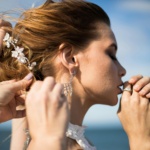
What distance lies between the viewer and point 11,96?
225 centimetres

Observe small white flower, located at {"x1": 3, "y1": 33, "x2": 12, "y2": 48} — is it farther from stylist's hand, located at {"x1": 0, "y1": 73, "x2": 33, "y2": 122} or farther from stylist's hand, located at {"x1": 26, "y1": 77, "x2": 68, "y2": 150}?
stylist's hand, located at {"x1": 26, "y1": 77, "x2": 68, "y2": 150}

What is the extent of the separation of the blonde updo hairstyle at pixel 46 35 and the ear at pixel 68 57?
0.10 ft

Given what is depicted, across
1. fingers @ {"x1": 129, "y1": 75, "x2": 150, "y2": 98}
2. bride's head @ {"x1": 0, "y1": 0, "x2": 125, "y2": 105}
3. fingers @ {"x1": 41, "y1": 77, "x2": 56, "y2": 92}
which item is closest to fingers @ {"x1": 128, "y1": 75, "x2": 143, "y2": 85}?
fingers @ {"x1": 129, "y1": 75, "x2": 150, "y2": 98}

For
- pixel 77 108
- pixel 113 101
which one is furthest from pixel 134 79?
pixel 77 108

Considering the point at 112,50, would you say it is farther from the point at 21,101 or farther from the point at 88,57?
the point at 21,101

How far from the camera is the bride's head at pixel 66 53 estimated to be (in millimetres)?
2598

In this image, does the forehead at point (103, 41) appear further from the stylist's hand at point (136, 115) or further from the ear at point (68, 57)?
the stylist's hand at point (136, 115)

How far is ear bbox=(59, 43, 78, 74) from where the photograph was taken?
259 cm

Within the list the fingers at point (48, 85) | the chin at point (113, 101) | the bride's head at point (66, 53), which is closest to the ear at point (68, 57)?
the bride's head at point (66, 53)

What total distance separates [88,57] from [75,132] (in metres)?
0.51

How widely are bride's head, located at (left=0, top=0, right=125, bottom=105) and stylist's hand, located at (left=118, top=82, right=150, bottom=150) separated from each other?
113mm

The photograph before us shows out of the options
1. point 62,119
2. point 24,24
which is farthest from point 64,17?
point 62,119

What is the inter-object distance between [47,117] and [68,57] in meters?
1.17

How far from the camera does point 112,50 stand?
8.84 ft
